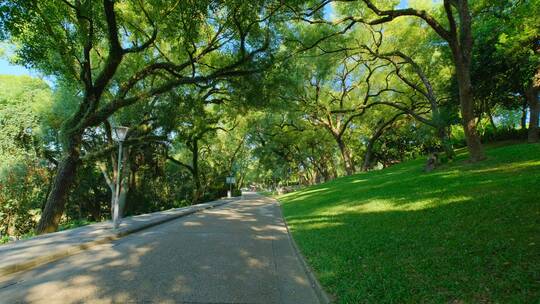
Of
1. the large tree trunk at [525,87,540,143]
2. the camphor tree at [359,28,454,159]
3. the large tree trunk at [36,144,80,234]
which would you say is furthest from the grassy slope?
the large tree trunk at [525,87,540,143]

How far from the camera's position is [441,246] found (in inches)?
174

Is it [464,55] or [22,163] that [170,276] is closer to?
[464,55]

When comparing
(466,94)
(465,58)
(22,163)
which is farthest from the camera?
(22,163)

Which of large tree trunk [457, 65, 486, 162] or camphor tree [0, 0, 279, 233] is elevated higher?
camphor tree [0, 0, 279, 233]

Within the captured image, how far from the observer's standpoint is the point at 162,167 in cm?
2706

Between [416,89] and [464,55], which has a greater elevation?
[416,89]

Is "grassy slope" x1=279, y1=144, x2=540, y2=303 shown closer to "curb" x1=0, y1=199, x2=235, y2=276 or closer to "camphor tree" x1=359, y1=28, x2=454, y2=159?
"curb" x1=0, y1=199, x2=235, y2=276

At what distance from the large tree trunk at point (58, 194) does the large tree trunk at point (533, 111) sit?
23.1 meters

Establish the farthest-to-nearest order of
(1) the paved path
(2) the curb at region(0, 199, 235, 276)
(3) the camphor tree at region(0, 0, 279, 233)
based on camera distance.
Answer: (3) the camphor tree at region(0, 0, 279, 233)
(2) the curb at region(0, 199, 235, 276)
(1) the paved path

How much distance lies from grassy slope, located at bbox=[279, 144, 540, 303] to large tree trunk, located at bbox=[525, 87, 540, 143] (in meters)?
10.0

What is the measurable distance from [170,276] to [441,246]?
14.9 ft

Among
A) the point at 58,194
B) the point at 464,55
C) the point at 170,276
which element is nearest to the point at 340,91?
the point at 464,55

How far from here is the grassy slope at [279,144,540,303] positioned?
3.14 meters

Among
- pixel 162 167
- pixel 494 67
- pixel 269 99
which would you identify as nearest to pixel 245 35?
pixel 269 99
